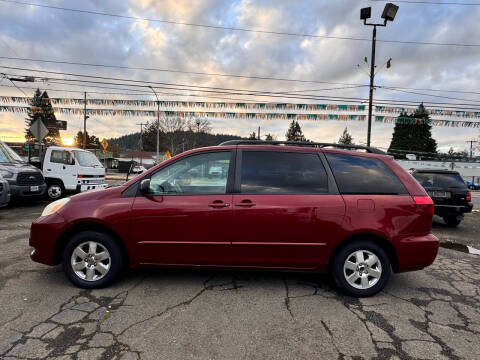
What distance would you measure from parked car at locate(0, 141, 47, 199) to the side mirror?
7.04m

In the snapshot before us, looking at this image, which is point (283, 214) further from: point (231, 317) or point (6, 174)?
point (6, 174)

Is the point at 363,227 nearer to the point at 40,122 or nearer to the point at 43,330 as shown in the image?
the point at 43,330

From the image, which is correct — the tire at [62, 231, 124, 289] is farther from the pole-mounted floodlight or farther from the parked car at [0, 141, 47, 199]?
the pole-mounted floodlight

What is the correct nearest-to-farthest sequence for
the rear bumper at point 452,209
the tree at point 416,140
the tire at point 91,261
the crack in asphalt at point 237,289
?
1. the crack in asphalt at point 237,289
2. the tire at point 91,261
3. the rear bumper at point 452,209
4. the tree at point 416,140

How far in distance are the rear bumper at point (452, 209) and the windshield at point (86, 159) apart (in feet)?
36.1

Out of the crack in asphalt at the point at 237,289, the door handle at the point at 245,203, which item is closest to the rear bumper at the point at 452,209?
the crack in asphalt at the point at 237,289

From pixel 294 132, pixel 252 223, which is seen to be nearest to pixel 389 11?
pixel 252 223

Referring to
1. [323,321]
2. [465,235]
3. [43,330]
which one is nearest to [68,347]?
[43,330]

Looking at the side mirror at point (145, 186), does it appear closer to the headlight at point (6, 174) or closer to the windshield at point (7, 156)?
the headlight at point (6, 174)

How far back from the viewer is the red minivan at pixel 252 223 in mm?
3109

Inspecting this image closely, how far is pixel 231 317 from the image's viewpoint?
2.73m

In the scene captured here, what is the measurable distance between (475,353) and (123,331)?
9.63 feet

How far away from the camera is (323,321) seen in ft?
8.87

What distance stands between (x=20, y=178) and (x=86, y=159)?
2460 mm
